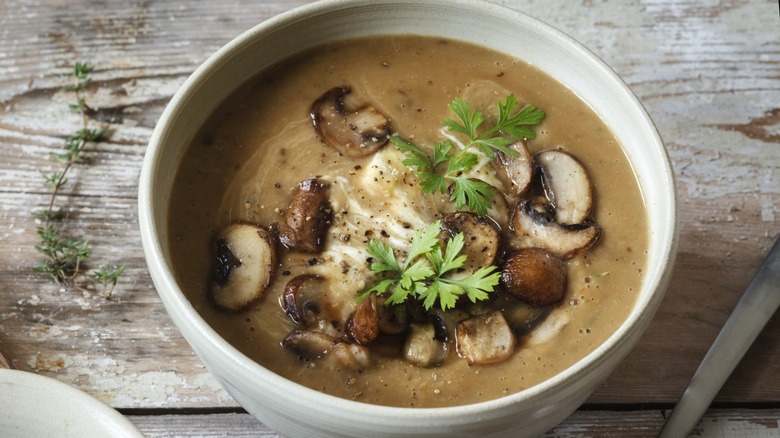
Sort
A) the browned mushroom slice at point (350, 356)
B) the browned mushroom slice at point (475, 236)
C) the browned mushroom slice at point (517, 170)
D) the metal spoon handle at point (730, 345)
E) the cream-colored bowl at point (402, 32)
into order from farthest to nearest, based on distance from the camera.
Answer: the metal spoon handle at point (730, 345) → the browned mushroom slice at point (517, 170) → the browned mushroom slice at point (475, 236) → the browned mushroom slice at point (350, 356) → the cream-colored bowl at point (402, 32)

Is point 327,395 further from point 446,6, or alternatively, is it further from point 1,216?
point 1,216

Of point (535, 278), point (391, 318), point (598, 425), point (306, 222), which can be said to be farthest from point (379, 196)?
point (598, 425)

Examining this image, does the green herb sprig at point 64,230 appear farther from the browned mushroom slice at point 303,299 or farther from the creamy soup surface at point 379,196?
the browned mushroom slice at point 303,299

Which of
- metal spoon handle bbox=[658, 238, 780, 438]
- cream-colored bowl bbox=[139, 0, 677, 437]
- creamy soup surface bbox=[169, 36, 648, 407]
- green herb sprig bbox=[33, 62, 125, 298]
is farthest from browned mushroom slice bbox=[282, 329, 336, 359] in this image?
metal spoon handle bbox=[658, 238, 780, 438]

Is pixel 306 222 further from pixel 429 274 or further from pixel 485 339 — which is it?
pixel 485 339

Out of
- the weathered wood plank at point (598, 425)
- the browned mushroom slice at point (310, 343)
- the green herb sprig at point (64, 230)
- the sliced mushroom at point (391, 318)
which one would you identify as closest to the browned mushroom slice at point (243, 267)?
the browned mushroom slice at point (310, 343)

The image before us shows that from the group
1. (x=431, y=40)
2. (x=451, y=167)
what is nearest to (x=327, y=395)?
(x=451, y=167)
